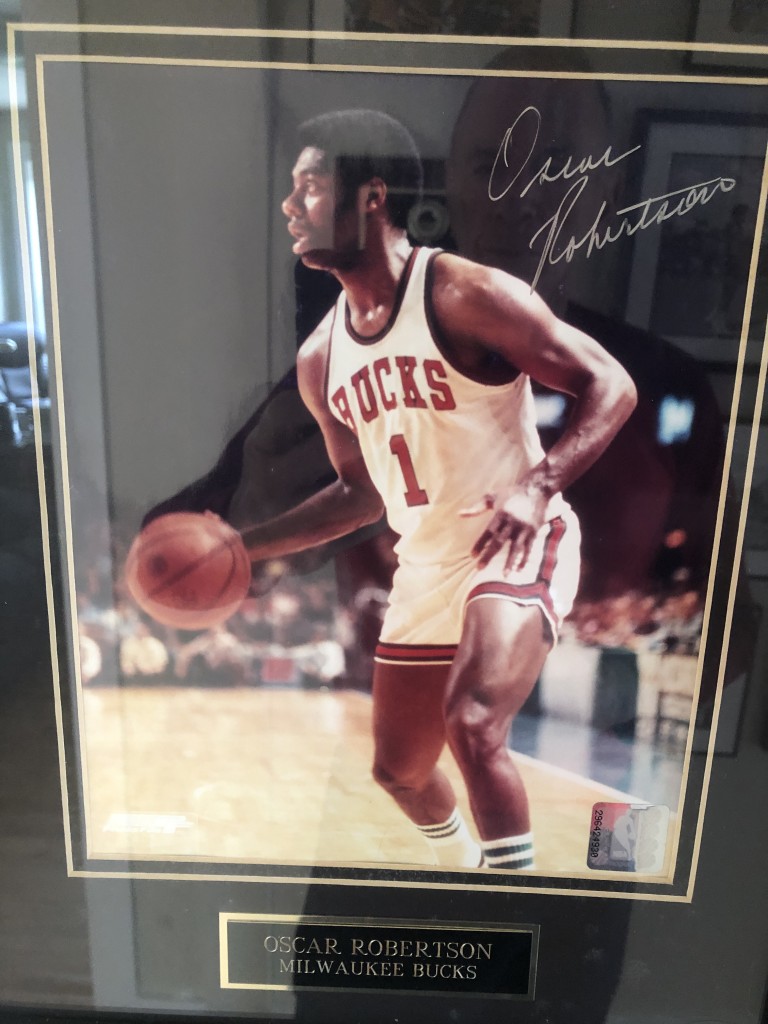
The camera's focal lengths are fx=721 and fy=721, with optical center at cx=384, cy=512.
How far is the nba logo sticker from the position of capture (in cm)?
61

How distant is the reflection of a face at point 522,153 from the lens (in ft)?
1.68

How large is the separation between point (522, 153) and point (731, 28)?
0.16 m

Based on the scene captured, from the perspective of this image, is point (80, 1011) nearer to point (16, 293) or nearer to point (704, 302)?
point (16, 293)

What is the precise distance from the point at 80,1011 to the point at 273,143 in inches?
29.5

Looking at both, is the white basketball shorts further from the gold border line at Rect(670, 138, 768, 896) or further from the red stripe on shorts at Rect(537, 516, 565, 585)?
the gold border line at Rect(670, 138, 768, 896)

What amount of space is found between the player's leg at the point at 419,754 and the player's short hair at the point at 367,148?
0.37 meters

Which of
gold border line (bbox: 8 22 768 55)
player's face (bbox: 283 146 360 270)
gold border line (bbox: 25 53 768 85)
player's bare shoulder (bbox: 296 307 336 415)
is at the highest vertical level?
gold border line (bbox: 8 22 768 55)

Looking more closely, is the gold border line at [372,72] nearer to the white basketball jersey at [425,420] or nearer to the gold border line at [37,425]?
the gold border line at [37,425]

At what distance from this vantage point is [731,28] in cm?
50

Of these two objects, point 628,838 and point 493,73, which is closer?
point 493,73

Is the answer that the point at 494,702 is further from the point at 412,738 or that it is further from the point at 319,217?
the point at 319,217

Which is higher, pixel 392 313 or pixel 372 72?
pixel 372 72

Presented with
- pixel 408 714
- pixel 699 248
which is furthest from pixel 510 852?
pixel 699 248
